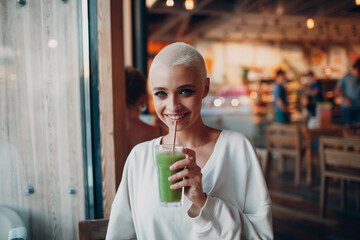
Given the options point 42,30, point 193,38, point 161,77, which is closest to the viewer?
point 161,77

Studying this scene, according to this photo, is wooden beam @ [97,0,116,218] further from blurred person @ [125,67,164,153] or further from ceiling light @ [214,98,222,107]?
ceiling light @ [214,98,222,107]

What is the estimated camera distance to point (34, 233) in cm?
160

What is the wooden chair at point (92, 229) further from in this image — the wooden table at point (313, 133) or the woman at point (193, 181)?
the wooden table at point (313, 133)

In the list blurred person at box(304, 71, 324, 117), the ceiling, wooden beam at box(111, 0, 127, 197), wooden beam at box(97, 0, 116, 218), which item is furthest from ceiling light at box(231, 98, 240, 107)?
wooden beam at box(97, 0, 116, 218)

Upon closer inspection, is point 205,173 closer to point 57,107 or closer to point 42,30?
point 57,107

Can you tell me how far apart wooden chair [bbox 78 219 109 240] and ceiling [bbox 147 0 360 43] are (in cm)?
603

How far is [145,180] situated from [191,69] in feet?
1.71

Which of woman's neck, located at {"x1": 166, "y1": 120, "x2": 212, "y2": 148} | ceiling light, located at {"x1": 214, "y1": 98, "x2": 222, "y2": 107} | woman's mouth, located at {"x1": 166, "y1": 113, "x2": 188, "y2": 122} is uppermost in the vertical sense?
ceiling light, located at {"x1": 214, "y1": 98, "x2": 222, "y2": 107}

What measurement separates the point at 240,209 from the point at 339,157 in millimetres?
2739

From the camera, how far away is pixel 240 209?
1213 millimetres

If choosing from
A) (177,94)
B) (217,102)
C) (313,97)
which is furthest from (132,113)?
(217,102)

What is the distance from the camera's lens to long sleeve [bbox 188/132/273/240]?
3.60 feet

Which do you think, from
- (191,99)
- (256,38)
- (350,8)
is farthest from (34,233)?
(256,38)

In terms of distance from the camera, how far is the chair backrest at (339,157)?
129 inches
